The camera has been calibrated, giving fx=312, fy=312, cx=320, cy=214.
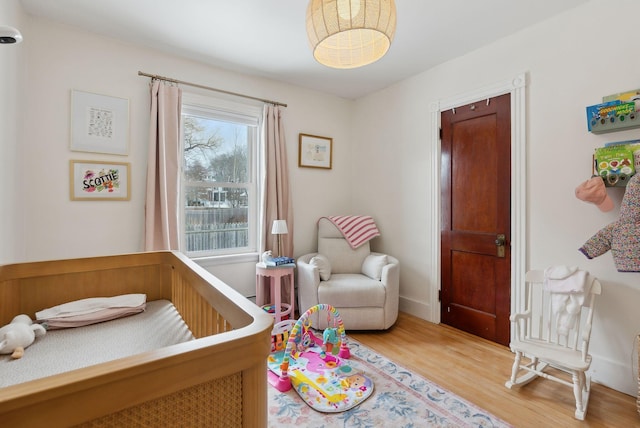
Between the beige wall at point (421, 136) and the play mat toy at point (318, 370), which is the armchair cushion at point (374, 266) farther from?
the play mat toy at point (318, 370)

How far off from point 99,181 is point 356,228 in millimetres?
2410

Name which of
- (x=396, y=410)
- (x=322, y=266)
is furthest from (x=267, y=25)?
(x=396, y=410)

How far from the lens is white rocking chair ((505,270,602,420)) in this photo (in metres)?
1.74

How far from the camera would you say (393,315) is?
2883 millimetres

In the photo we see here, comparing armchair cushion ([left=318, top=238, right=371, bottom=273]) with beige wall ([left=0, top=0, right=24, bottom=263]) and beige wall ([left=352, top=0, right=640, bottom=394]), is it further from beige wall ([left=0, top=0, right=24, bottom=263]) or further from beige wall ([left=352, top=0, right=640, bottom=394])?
beige wall ([left=0, top=0, right=24, bottom=263])

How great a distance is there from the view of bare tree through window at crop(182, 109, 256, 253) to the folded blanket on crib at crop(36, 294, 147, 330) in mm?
1388

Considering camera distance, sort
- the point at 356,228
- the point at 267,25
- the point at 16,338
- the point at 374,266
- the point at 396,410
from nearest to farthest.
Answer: the point at 16,338 → the point at 396,410 → the point at 267,25 → the point at 374,266 → the point at 356,228

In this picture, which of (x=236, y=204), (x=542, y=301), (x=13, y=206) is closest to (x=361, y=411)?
(x=542, y=301)

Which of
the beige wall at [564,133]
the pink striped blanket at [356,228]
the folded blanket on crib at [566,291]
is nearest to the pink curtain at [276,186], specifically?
the pink striped blanket at [356,228]

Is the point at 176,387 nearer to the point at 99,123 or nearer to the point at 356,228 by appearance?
the point at 99,123

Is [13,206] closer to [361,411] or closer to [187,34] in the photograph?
[187,34]

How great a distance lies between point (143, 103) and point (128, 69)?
28cm

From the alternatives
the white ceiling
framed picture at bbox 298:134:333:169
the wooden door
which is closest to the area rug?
the wooden door

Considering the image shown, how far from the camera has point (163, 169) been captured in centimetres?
265
